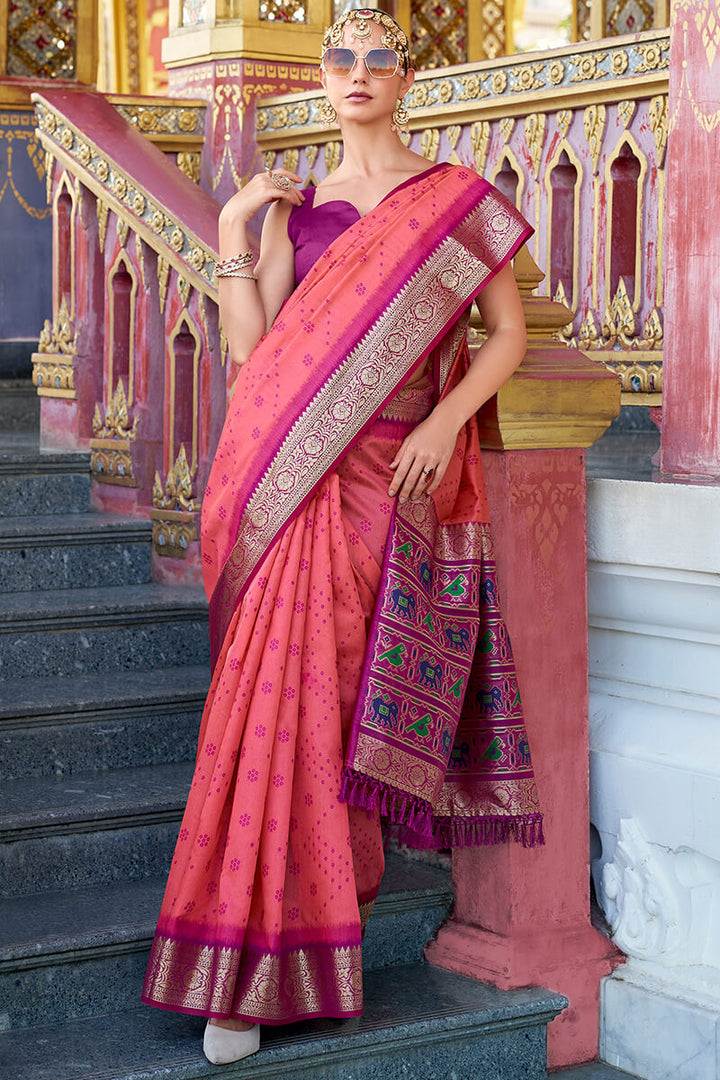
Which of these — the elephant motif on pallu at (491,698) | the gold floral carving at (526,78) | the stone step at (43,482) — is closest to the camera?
the elephant motif on pallu at (491,698)

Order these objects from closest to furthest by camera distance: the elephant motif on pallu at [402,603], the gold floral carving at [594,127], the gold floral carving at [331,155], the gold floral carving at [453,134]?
1. the elephant motif on pallu at [402,603]
2. the gold floral carving at [594,127]
3. the gold floral carving at [453,134]
4. the gold floral carving at [331,155]

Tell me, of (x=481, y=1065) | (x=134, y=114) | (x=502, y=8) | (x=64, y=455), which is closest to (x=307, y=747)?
(x=481, y=1065)

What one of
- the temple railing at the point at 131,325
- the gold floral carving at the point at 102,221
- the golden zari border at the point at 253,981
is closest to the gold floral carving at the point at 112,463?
the temple railing at the point at 131,325

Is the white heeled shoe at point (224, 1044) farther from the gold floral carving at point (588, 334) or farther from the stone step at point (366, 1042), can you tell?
the gold floral carving at point (588, 334)

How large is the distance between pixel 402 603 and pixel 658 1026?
975mm

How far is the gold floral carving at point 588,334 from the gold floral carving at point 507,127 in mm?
610

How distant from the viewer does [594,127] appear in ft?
14.8

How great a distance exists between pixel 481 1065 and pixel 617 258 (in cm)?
248

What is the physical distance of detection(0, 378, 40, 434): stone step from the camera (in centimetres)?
558

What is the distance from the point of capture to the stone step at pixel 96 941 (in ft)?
9.09

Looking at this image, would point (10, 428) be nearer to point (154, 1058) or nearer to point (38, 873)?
point (38, 873)

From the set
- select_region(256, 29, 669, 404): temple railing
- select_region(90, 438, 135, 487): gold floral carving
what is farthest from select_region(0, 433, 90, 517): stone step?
select_region(256, 29, 669, 404): temple railing

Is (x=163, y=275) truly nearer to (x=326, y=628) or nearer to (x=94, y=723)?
(x=94, y=723)

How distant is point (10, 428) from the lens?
219 inches
